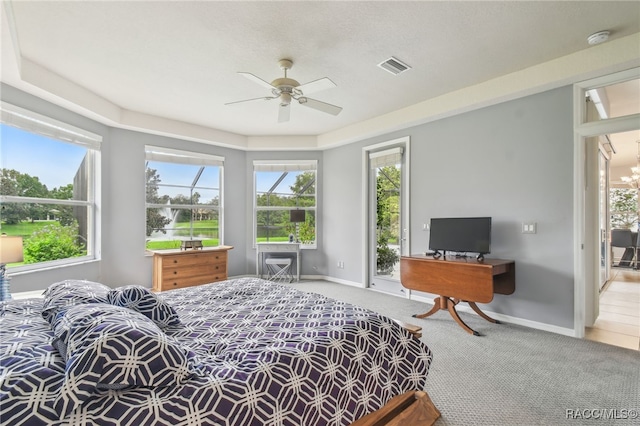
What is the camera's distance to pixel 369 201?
5.12 meters

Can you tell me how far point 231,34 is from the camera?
2561mm

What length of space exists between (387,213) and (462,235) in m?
1.51

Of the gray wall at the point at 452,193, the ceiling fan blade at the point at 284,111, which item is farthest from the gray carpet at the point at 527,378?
the ceiling fan blade at the point at 284,111

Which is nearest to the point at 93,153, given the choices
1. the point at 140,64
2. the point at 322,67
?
the point at 140,64

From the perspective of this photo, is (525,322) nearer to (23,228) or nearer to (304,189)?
(304,189)

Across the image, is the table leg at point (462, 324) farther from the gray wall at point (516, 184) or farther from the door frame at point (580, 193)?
the door frame at point (580, 193)

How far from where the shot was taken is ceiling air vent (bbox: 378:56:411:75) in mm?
2971

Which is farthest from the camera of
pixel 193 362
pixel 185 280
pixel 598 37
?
pixel 185 280

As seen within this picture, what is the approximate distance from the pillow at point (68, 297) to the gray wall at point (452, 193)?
2.24 meters

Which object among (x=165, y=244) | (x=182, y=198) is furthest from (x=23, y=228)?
(x=182, y=198)

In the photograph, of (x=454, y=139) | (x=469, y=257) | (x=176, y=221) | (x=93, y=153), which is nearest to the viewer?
(x=469, y=257)

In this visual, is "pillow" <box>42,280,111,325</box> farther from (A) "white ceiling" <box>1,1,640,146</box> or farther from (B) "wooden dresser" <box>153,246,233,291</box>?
(B) "wooden dresser" <box>153,246,233,291</box>

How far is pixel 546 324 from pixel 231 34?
4152mm

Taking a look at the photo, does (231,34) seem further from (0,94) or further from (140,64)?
(0,94)
